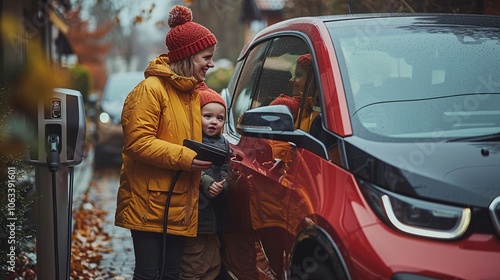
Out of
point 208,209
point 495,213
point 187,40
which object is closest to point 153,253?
point 208,209

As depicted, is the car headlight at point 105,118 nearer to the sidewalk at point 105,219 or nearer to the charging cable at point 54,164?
the sidewalk at point 105,219

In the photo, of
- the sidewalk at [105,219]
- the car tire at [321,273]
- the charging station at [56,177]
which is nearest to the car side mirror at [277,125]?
the car tire at [321,273]

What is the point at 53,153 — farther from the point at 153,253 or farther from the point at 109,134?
the point at 109,134

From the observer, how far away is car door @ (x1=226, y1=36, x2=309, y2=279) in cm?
388

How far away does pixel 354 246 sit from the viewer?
306cm

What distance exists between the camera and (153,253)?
4.66m

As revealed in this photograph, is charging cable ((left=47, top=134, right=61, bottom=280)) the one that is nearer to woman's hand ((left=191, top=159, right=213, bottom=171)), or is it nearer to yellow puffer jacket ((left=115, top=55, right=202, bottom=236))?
yellow puffer jacket ((left=115, top=55, right=202, bottom=236))

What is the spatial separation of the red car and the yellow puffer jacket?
0.29m

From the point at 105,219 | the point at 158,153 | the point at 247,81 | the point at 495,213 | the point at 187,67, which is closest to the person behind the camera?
the point at 495,213

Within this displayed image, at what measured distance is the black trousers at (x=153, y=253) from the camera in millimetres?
4648

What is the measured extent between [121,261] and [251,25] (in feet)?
102

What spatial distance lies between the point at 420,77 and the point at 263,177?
2.94 feet

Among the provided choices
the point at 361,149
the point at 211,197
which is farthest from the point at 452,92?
the point at 211,197

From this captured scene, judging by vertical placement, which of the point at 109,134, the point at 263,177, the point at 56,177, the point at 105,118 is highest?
the point at 263,177
